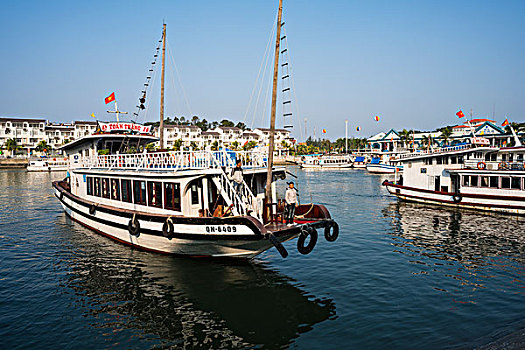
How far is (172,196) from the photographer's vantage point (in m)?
15.1

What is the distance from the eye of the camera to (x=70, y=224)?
24734 millimetres

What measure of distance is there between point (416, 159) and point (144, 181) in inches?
1072

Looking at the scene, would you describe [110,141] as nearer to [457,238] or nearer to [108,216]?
[108,216]

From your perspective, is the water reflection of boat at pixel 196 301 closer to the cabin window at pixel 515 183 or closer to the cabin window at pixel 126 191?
the cabin window at pixel 126 191

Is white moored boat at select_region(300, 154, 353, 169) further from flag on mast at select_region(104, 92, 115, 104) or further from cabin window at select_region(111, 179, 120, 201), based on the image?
cabin window at select_region(111, 179, 120, 201)

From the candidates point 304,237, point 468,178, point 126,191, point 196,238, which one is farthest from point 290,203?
point 468,178

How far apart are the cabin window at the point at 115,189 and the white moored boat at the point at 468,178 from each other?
26512 millimetres

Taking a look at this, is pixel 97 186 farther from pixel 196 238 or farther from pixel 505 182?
pixel 505 182

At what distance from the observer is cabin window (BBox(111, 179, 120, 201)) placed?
18719 millimetres

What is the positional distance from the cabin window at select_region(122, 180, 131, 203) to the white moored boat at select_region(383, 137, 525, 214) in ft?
85.8

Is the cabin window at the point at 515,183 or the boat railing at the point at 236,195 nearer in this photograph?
the boat railing at the point at 236,195

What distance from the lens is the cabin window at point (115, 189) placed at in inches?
737

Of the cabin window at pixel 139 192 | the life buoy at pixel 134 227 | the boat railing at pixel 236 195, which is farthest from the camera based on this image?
the cabin window at pixel 139 192

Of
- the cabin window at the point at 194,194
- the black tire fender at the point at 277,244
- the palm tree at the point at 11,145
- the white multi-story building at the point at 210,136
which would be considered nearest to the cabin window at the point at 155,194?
the cabin window at the point at 194,194
